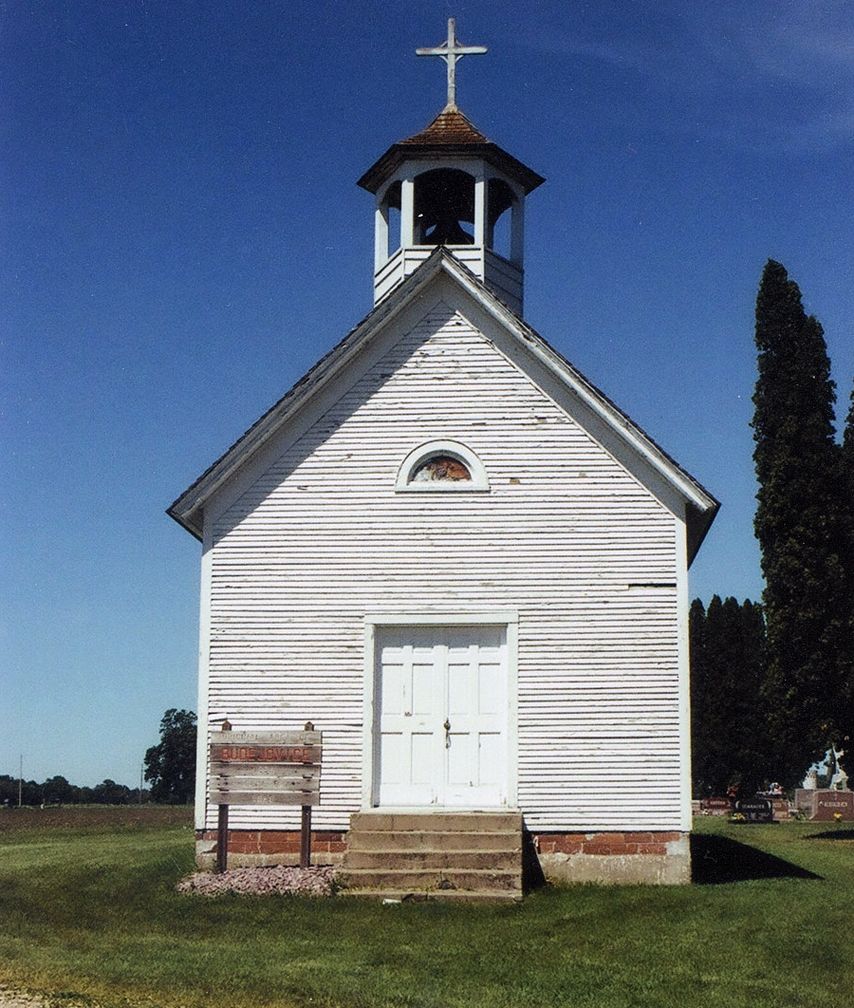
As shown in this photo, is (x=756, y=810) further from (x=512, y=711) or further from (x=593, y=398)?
(x=593, y=398)

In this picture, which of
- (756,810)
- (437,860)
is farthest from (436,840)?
(756,810)

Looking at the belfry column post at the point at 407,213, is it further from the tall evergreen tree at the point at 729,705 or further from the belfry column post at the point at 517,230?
the tall evergreen tree at the point at 729,705

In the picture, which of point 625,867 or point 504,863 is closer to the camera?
point 504,863

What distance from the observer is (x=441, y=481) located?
17.5 m

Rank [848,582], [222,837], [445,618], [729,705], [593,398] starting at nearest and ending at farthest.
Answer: [222,837]
[445,618]
[593,398]
[848,582]
[729,705]

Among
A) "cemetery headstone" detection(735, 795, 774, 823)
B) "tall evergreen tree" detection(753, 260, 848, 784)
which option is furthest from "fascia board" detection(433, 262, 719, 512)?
"cemetery headstone" detection(735, 795, 774, 823)

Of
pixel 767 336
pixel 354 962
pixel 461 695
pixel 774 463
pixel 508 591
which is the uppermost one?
pixel 767 336

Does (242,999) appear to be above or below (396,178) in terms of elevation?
below

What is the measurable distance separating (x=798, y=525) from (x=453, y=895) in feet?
80.5

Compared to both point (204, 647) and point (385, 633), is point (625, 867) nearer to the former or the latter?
point (385, 633)

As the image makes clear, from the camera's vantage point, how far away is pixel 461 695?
17.1 m

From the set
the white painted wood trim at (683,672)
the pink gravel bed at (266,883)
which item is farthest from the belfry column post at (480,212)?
the pink gravel bed at (266,883)

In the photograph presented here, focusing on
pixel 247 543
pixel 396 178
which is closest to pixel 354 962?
pixel 247 543

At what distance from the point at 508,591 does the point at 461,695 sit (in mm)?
1487
